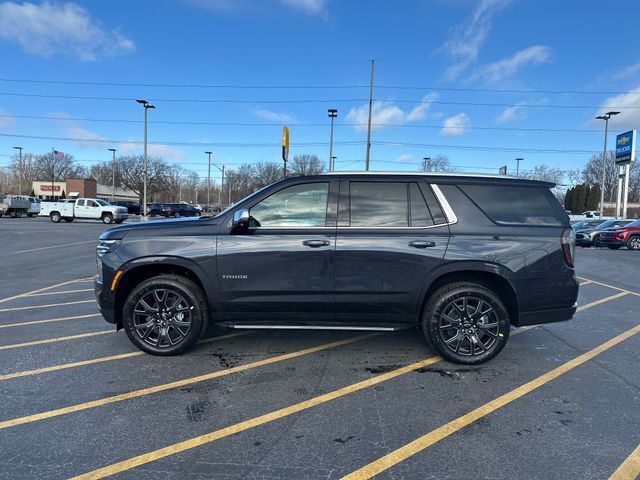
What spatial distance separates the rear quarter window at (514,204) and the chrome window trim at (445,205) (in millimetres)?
238

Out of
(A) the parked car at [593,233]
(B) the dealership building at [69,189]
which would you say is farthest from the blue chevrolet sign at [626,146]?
(B) the dealership building at [69,189]

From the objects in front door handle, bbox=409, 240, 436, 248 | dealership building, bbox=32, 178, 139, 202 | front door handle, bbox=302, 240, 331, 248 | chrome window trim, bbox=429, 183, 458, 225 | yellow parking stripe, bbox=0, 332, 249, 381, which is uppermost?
dealership building, bbox=32, 178, 139, 202

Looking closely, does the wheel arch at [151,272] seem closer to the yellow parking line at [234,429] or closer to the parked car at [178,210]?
the yellow parking line at [234,429]

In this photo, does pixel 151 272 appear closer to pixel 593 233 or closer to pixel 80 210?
pixel 593 233

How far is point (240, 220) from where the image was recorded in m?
4.16

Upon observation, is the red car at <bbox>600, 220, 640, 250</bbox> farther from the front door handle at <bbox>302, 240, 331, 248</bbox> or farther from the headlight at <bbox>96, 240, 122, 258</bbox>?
the headlight at <bbox>96, 240, 122, 258</bbox>

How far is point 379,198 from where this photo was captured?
14.5 ft

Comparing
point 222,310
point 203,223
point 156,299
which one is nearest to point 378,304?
point 222,310

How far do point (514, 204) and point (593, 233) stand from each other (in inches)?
724

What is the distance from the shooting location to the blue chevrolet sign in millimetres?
35500

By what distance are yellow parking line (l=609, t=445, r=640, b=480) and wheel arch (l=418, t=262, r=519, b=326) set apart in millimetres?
1692

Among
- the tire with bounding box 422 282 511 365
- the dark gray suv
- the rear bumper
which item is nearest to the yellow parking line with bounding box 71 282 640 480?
the tire with bounding box 422 282 511 365

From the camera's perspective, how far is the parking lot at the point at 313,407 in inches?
107

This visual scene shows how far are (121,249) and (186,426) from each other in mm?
2028
